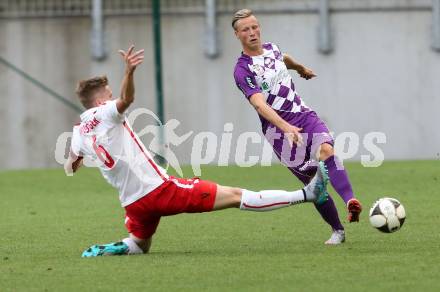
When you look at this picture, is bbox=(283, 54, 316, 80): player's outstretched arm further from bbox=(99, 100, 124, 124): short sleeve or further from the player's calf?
bbox=(99, 100, 124, 124): short sleeve

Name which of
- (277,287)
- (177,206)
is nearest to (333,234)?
(177,206)

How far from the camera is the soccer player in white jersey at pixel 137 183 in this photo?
8.77 metres

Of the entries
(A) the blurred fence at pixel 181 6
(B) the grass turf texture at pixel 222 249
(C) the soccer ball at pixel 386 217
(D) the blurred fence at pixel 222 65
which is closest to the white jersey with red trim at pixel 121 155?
(B) the grass turf texture at pixel 222 249

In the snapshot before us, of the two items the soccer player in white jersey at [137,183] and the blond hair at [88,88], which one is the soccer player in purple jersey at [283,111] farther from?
the blond hair at [88,88]

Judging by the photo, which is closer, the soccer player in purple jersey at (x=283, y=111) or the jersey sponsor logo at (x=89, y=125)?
the jersey sponsor logo at (x=89, y=125)

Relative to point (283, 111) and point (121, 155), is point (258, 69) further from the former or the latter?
point (121, 155)

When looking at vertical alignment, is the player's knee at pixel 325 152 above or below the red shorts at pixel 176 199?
above

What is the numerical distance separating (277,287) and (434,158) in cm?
1306

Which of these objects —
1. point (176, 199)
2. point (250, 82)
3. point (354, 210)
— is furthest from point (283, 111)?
point (176, 199)

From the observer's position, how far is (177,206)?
8766 millimetres

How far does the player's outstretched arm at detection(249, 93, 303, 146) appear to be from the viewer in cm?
873

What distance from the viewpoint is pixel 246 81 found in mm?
9391

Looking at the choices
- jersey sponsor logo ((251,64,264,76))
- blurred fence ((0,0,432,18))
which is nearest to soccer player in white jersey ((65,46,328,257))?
jersey sponsor logo ((251,64,264,76))

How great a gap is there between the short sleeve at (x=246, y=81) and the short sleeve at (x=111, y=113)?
1148mm
